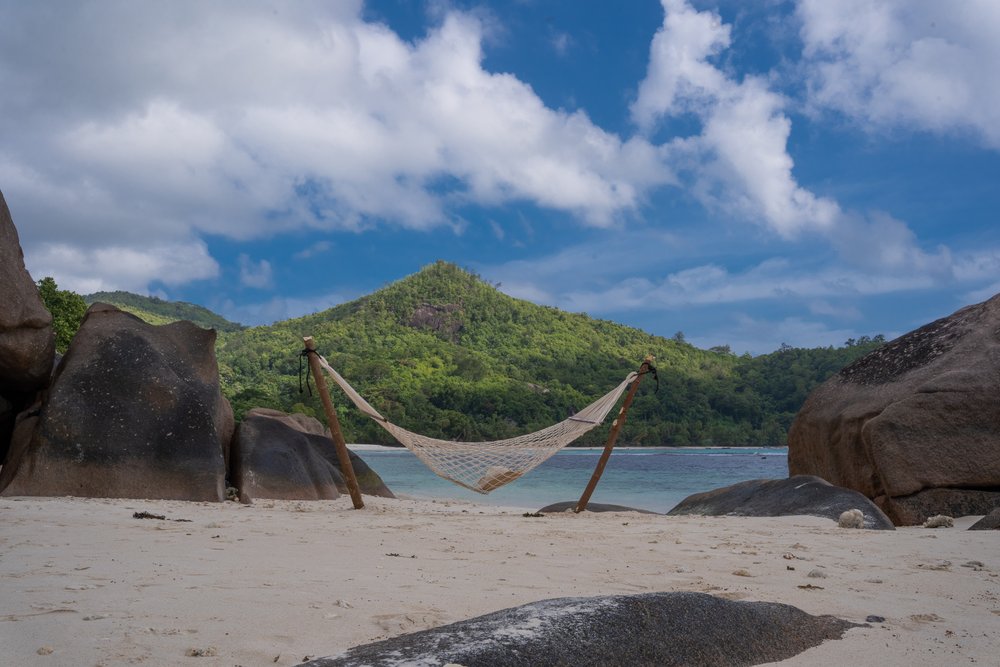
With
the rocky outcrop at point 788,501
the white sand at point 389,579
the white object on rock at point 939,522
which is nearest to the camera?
the white sand at point 389,579

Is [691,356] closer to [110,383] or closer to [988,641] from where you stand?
[110,383]

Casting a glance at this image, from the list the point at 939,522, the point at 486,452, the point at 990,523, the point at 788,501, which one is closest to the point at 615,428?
the point at 486,452

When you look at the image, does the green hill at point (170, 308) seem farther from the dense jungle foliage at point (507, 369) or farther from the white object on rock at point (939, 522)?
the white object on rock at point (939, 522)

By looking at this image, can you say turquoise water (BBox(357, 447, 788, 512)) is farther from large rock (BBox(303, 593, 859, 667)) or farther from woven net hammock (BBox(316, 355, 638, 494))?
large rock (BBox(303, 593, 859, 667))

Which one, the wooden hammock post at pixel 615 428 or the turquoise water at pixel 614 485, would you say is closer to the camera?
the wooden hammock post at pixel 615 428

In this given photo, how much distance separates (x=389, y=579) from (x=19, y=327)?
4151 mm

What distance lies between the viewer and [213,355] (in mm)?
6492

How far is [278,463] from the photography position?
22.7 ft

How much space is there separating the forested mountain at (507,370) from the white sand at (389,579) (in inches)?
768

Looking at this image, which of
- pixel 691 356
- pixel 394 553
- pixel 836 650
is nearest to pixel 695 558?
pixel 394 553

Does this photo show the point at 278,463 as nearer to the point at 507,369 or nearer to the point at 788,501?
the point at 788,501

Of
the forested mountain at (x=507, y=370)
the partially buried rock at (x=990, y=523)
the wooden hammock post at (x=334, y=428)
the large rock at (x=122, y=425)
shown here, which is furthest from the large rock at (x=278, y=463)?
the forested mountain at (x=507, y=370)

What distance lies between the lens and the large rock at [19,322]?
5.24m

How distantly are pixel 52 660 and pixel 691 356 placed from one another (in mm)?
37495
